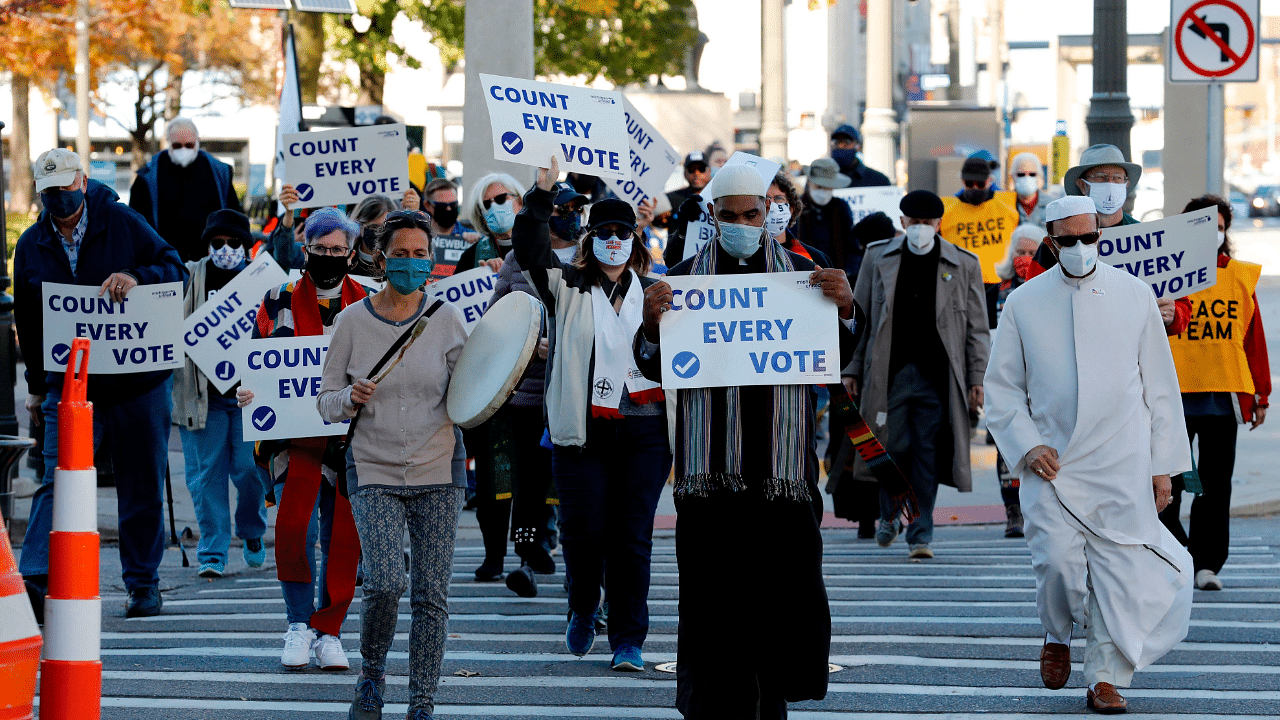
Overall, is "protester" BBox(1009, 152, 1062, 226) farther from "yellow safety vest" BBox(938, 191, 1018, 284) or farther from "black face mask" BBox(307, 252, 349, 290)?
"black face mask" BBox(307, 252, 349, 290)

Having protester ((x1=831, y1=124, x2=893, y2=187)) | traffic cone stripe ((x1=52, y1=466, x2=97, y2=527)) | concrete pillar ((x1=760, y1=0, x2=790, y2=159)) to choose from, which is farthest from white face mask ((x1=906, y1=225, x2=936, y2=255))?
concrete pillar ((x1=760, y1=0, x2=790, y2=159))

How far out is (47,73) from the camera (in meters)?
41.6

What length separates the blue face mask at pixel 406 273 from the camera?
6.20m

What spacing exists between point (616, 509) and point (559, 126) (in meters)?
2.79

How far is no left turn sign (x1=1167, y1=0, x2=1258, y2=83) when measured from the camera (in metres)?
11.2

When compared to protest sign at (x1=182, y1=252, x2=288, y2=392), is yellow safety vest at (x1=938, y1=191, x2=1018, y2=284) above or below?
Answer: above

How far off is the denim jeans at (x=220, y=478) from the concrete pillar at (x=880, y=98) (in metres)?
15.9

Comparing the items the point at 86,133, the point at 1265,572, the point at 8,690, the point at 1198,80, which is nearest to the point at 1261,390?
the point at 1265,572

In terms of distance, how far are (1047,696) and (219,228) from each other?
544 centimetres

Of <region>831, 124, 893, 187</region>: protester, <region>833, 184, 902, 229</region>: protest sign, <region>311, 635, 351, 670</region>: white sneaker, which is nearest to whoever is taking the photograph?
<region>311, 635, 351, 670</region>: white sneaker

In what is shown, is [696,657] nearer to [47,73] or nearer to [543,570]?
[543,570]

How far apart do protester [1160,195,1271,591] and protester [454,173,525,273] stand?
12.0 feet

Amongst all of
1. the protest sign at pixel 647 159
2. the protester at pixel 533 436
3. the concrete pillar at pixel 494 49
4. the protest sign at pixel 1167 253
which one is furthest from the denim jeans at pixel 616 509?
the concrete pillar at pixel 494 49

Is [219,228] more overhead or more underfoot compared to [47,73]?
more underfoot
